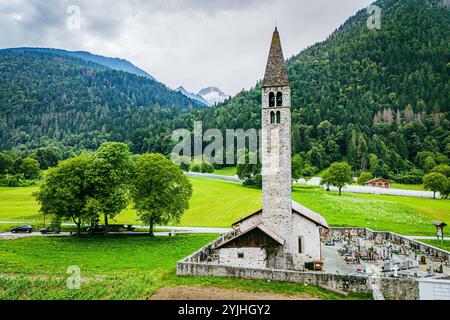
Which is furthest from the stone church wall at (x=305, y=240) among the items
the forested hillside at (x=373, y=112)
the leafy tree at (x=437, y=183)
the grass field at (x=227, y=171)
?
the grass field at (x=227, y=171)

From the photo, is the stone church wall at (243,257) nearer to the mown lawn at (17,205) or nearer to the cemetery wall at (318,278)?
the cemetery wall at (318,278)

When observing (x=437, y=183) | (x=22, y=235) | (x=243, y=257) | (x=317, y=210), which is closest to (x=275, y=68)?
(x=243, y=257)

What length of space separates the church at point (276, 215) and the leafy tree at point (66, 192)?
2101cm

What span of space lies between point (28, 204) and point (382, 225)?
6775 cm

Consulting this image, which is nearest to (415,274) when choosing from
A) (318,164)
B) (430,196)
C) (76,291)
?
(76,291)

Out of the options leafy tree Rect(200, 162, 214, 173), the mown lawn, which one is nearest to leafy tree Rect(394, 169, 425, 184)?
leafy tree Rect(200, 162, 214, 173)

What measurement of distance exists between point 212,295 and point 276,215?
406 inches

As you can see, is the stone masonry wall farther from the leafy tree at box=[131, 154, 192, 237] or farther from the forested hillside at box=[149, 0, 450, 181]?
the forested hillside at box=[149, 0, 450, 181]

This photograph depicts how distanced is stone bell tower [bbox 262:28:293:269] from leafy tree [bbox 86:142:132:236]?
20474 mm

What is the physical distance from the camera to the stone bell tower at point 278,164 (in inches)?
1105

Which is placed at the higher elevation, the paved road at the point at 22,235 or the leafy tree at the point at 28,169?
the leafy tree at the point at 28,169

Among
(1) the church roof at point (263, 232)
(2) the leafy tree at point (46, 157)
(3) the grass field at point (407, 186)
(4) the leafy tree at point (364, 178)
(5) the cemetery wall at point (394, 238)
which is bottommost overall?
(5) the cemetery wall at point (394, 238)

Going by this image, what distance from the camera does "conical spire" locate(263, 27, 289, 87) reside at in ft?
95.7

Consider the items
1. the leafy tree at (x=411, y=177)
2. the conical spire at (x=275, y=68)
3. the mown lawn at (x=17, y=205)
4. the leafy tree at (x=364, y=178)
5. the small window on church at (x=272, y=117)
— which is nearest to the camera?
the small window on church at (x=272, y=117)
